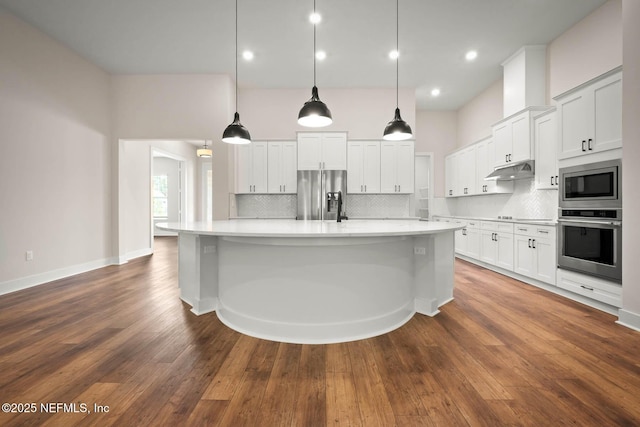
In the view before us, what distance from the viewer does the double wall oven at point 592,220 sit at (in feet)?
9.26

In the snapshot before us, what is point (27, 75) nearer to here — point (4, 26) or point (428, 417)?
point (4, 26)

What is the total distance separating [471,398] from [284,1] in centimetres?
437

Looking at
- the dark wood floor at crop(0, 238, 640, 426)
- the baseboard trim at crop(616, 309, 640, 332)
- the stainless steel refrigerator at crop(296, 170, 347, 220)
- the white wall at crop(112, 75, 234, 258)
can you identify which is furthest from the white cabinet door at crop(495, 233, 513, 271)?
the white wall at crop(112, 75, 234, 258)

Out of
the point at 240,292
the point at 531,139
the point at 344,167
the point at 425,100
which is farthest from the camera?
the point at 425,100

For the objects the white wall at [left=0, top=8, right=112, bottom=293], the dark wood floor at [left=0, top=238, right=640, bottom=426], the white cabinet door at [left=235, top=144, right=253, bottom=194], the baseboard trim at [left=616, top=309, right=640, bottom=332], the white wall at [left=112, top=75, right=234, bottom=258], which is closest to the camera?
the dark wood floor at [left=0, top=238, right=640, bottom=426]

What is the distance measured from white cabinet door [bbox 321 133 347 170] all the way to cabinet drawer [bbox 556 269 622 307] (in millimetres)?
3760

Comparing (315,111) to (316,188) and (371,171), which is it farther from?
(371,171)

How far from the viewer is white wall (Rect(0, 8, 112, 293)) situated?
3723 mm

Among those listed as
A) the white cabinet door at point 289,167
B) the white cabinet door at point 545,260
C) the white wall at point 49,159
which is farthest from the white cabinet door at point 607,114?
the white wall at point 49,159

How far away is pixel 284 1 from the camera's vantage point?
361cm

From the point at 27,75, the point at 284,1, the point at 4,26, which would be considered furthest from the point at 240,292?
the point at 4,26

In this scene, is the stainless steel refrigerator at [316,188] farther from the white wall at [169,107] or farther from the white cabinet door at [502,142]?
the white cabinet door at [502,142]

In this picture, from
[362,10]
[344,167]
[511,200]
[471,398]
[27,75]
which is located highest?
[362,10]

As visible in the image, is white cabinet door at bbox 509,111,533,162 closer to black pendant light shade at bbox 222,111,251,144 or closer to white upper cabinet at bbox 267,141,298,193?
white upper cabinet at bbox 267,141,298,193
